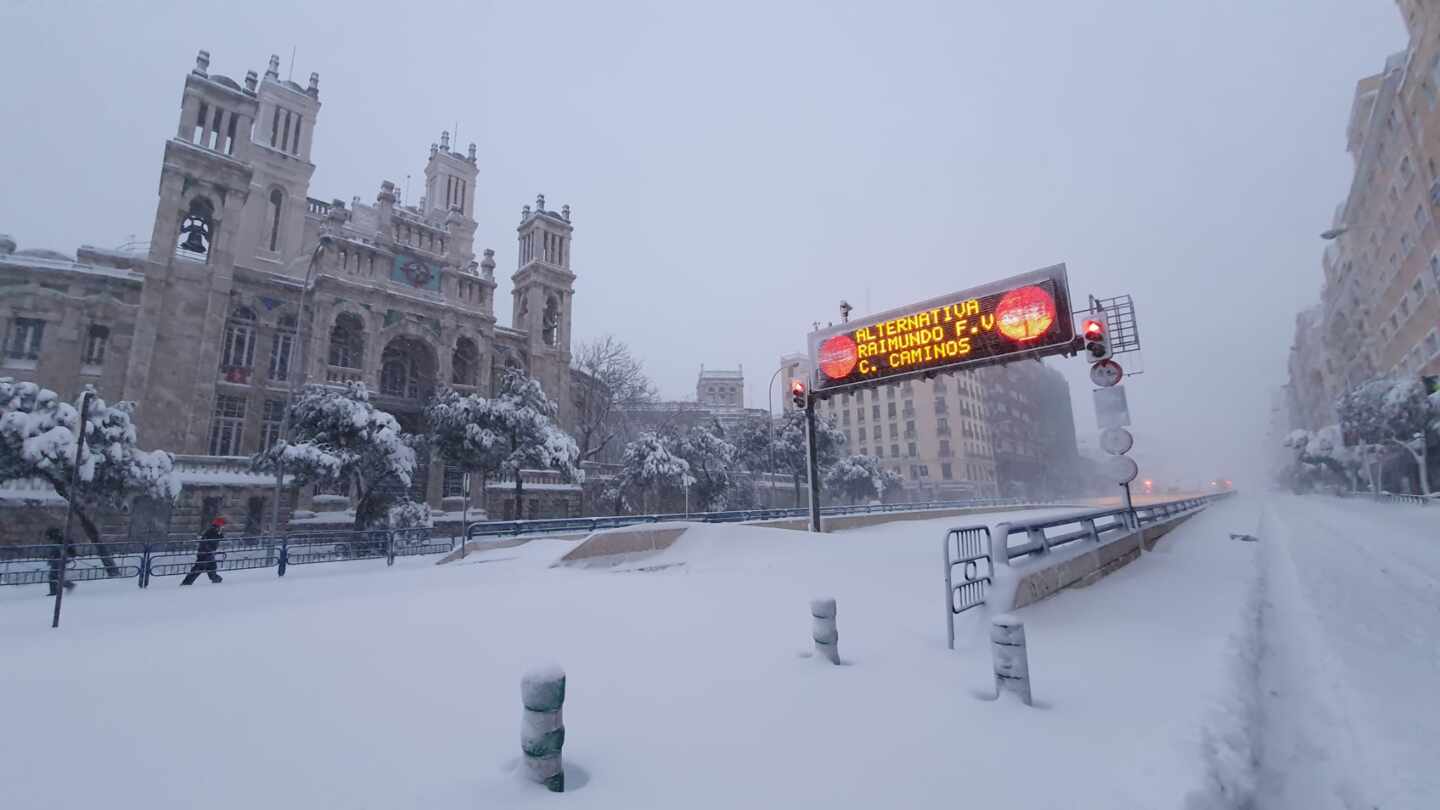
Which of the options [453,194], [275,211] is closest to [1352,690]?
[275,211]

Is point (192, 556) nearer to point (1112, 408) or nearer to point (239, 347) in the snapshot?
point (239, 347)

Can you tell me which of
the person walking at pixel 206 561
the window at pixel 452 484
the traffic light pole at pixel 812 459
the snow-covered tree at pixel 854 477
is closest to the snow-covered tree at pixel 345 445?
the person walking at pixel 206 561

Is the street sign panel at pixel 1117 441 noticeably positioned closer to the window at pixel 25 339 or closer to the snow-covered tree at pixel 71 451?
the snow-covered tree at pixel 71 451

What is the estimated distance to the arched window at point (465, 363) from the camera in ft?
122

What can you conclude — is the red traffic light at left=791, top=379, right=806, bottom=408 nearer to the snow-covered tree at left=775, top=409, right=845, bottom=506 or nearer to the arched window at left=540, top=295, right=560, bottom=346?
the snow-covered tree at left=775, top=409, right=845, bottom=506

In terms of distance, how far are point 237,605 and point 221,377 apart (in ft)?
85.0

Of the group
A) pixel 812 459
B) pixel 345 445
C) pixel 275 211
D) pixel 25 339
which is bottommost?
pixel 812 459

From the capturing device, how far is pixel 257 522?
2698 centimetres

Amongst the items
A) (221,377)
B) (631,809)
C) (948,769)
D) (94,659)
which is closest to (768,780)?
(631,809)

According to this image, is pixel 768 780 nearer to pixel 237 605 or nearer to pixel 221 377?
pixel 237 605

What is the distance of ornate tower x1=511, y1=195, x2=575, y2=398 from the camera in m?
41.2

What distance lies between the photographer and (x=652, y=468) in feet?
101

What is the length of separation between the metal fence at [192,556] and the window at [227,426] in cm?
1032

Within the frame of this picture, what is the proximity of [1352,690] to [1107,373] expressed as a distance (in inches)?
364
